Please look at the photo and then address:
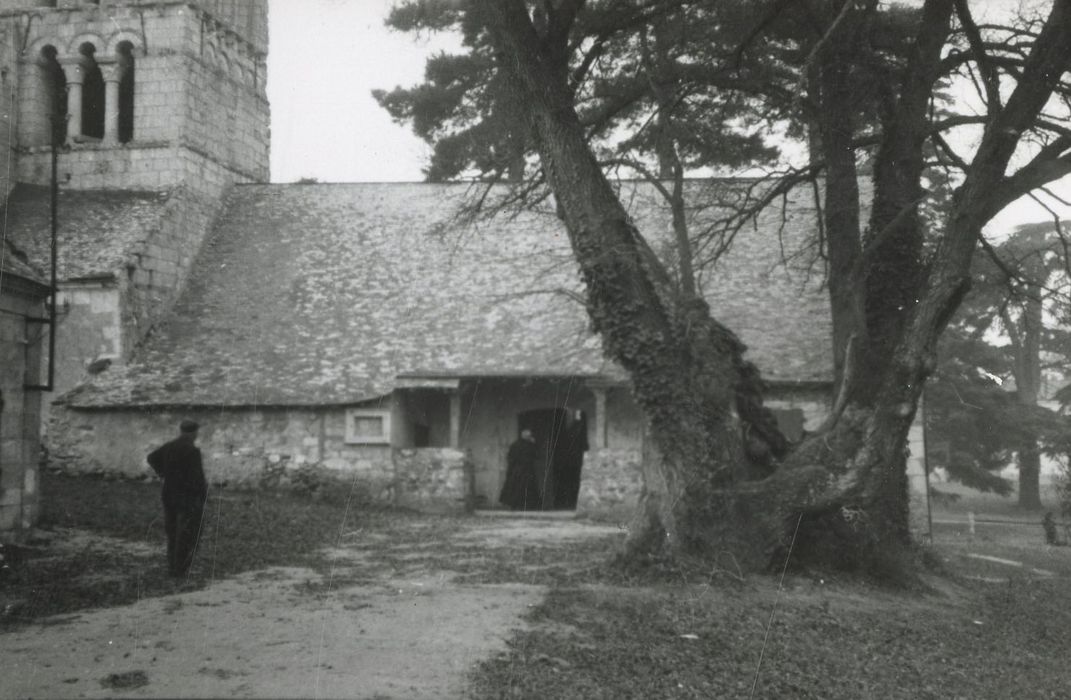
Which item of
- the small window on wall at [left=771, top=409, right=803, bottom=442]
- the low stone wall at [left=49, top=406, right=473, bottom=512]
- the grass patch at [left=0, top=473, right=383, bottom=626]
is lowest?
the grass patch at [left=0, top=473, right=383, bottom=626]

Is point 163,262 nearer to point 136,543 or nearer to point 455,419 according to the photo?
point 455,419

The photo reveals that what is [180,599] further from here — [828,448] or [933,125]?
[933,125]

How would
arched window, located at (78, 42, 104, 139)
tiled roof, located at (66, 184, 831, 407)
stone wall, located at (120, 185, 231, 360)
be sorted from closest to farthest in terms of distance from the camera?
1. tiled roof, located at (66, 184, 831, 407)
2. stone wall, located at (120, 185, 231, 360)
3. arched window, located at (78, 42, 104, 139)

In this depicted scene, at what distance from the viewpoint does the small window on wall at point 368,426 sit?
1822 centimetres

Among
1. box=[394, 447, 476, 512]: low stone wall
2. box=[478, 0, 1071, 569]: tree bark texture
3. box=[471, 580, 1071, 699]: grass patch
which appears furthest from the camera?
box=[394, 447, 476, 512]: low stone wall

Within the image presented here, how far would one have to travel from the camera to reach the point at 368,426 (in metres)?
18.3

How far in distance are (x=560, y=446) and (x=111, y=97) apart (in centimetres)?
1387

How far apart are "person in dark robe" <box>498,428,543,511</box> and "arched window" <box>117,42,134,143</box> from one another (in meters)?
12.6

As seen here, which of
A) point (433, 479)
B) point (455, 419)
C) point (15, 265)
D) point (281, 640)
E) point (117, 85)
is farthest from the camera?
point (117, 85)

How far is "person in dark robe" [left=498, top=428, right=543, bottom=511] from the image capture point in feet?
62.3

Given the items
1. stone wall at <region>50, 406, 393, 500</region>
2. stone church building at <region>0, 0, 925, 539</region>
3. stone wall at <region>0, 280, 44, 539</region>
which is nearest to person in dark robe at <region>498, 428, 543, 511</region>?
stone church building at <region>0, 0, 925, 539</region>

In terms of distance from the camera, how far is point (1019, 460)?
2791 cm

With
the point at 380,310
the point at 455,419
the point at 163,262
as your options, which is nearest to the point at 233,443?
the point at 380,310

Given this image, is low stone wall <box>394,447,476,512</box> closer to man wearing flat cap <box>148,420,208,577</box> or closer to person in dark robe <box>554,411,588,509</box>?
person in dark robe <box>554,411,588,509</box>
